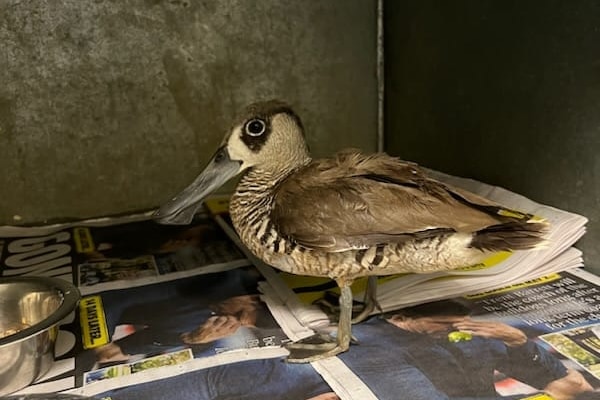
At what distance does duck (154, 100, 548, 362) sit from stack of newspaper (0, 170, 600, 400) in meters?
0.07

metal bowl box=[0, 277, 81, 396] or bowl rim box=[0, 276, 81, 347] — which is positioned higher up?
bowl rim box=[0, 276, 81, 347]

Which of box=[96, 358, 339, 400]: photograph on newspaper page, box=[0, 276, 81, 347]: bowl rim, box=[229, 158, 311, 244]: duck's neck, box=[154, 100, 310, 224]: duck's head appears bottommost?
box=[96, 358, 339, 400]: photograph on newspaper page

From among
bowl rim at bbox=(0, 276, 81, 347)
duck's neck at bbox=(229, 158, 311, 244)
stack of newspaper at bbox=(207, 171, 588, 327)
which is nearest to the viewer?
bowl rim at bbox=(0, 276, 81, 347)

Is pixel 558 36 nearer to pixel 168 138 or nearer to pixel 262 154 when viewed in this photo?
pixel 262 154

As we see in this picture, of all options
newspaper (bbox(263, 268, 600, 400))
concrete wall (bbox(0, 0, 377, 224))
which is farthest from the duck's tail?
concrete wall (bbox(0, 0, 377, 224))

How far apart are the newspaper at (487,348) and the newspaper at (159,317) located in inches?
3.7

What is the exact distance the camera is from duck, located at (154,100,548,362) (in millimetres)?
844

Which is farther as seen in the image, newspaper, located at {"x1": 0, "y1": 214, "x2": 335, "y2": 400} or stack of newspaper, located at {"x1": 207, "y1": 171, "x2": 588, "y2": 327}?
stack of newspaper, located at {"x1": 207, "y1": 171, "x2": 588, "y2": 327}

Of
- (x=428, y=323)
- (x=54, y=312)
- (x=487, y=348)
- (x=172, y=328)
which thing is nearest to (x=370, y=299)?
(x=428, y=323)

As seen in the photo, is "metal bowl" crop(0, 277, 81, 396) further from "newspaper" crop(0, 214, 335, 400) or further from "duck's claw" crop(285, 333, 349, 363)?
"duck's claw" crop(285, 333, 349, 363)

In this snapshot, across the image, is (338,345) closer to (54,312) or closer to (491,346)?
(491,346)

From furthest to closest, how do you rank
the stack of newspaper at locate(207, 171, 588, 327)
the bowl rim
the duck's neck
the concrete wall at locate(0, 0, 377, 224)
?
the concrete wall at locate(0, 0, 377, 224), the stack of newspaper at locate(207, 171, 588, 327), the duck's neck, the bowl rim

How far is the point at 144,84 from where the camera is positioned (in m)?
1.55

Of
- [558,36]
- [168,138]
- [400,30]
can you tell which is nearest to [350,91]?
[400,30]
